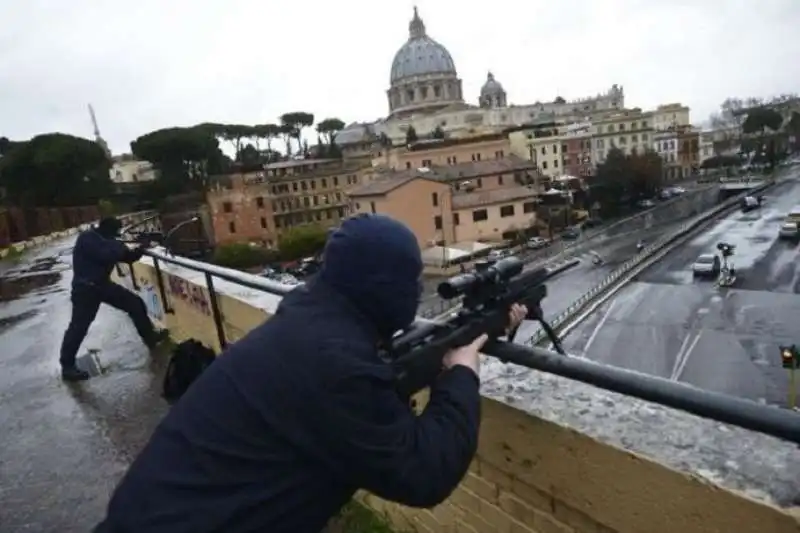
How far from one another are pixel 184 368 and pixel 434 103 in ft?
290

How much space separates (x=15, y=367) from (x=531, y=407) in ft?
16.5

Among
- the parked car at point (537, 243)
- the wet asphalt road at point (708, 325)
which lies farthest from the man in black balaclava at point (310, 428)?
the parked car at point (537, 243)

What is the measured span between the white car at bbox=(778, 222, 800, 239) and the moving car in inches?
270

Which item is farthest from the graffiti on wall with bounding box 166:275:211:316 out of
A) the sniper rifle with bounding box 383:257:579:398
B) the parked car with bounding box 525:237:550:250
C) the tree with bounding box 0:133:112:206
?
the tree with bounding box 0:133:112:206

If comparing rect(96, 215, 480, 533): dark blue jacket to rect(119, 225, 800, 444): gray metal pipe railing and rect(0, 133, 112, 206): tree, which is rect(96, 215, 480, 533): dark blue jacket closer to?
rect(119, 225, 800, 444): gray metal pipe railing

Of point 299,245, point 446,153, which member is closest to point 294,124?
point 446,153

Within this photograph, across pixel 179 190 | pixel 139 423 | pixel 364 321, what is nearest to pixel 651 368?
pixel 139 423

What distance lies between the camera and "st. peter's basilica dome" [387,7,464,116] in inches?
3504

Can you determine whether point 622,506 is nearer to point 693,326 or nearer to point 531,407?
point 531,407

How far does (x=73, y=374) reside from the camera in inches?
188

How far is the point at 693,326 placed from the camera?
2214cm

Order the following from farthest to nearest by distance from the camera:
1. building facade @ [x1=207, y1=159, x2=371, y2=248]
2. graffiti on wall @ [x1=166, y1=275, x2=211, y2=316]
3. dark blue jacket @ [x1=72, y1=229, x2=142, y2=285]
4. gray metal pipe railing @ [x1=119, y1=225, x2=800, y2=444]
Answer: building facade @ [x1=207, y1=159, x2=371, y2=248] → dark blue jacket @ [x1=72, y1=229, x2=142, y2=285] → graffiti on wall @ [x1=166, y1=275, x2=211, y2=316] → gray metal pipe railing @ [x1=119, y1=225, x2=800, y2=444]

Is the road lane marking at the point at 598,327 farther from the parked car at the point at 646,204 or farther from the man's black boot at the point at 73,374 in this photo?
the parked car at the point at 646,204

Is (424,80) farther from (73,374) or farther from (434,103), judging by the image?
(73,374)
